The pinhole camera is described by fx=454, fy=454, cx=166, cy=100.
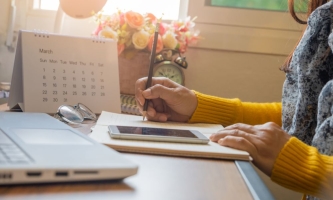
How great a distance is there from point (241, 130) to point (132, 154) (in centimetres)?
20

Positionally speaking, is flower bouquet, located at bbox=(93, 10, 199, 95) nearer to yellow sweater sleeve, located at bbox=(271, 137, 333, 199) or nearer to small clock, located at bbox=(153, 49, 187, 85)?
small clock, located at bbox=(153, 49, 187, 85)

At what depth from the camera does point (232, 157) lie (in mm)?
593

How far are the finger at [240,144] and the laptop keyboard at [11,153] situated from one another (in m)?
0.30

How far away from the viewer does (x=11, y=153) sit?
41cm

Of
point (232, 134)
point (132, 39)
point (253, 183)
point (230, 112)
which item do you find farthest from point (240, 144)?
point (132, 39)

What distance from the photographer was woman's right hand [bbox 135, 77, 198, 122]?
0.90 m

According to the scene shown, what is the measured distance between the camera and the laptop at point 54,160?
378 mm

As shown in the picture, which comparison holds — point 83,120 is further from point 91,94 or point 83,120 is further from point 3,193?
point 3,193

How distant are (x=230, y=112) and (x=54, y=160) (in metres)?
0.67

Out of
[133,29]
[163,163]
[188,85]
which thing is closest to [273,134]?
[163,163]

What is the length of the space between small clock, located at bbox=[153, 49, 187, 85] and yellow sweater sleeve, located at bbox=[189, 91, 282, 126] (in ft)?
0.84

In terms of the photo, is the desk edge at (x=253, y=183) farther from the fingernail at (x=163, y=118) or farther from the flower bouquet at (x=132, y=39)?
the flower bouquet at (x=132, y=39)

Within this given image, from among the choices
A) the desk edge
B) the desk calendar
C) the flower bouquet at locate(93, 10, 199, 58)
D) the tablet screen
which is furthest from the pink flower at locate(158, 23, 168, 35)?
the desk edge

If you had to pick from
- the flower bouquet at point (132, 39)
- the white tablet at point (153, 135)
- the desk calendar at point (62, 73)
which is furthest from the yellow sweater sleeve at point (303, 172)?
the flower bouquet at point (132, 39)
